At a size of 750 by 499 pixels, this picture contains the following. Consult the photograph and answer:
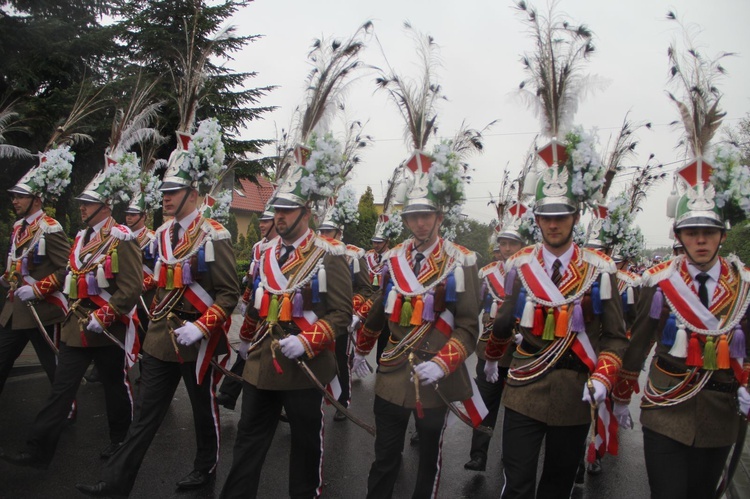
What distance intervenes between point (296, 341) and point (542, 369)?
1.52 m

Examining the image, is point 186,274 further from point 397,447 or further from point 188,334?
point 397,447

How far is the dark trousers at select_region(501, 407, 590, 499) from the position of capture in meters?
3.55

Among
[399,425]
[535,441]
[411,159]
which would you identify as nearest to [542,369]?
[535,441]

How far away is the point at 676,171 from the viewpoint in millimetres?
3996

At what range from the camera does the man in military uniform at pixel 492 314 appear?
5.80 metres

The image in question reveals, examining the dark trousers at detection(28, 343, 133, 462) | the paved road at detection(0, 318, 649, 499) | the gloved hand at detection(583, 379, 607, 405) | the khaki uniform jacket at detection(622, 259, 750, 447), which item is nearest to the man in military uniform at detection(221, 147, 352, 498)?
the paved road at detection(0, 318, 649, 499)

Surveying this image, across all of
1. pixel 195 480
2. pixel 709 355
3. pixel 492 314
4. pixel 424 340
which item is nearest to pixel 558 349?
pixel 709 355

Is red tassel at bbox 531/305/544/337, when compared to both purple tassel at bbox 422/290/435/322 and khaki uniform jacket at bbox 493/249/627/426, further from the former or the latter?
purple tassel at bbox 422/290/435/322

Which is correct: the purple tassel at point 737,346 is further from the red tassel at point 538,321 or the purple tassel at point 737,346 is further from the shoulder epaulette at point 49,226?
the shoulder epaulette at point 49,226

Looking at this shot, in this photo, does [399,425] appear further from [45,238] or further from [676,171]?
[45,238]

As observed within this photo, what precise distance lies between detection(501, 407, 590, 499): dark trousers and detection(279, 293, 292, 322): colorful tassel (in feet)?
5.06

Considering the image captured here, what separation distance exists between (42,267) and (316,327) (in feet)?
11.4

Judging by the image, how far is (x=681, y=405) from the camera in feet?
11.4

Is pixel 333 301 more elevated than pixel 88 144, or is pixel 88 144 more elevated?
pixel 88 144
